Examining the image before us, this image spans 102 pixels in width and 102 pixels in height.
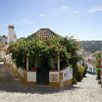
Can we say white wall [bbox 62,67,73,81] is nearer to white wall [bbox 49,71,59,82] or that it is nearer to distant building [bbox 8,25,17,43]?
white wall [bbox 49,71,59,82]

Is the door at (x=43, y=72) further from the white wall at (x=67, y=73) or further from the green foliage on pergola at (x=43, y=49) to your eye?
the white wall at (x=67, y=73)

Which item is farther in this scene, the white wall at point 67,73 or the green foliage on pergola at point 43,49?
the white wall at point 67,73

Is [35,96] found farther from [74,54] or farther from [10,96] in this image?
[74,54]

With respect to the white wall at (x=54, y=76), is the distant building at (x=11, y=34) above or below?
above

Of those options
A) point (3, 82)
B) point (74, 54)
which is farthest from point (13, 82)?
point (74, 54)

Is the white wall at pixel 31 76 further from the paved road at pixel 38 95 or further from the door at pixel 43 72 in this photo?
the paved road at pixel 38 95

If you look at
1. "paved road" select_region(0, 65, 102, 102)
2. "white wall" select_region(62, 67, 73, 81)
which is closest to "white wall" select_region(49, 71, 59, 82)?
"white wall" select_region(62, 67, 73, 81)

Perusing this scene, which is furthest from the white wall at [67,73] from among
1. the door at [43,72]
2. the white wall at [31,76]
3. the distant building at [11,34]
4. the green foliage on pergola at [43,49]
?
the distant building at [11,34]

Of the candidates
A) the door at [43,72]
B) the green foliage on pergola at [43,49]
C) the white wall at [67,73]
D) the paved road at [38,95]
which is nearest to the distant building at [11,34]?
the green foliage on pergola at [43,49]

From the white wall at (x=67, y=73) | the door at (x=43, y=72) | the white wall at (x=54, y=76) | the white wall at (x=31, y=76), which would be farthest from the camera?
the door at (x=43, y=72)

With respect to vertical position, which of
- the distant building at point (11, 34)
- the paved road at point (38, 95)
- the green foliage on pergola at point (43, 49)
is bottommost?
the paved road at point (38, 95)

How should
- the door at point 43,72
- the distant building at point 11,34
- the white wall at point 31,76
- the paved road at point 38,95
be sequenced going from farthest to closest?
the distant building at point 11,34
the door at point 43,72
the white wall at point 31,76
the paved road at point 38,95

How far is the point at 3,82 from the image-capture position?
25234 mm

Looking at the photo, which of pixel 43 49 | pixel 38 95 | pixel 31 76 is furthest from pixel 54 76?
pixel 38 95
